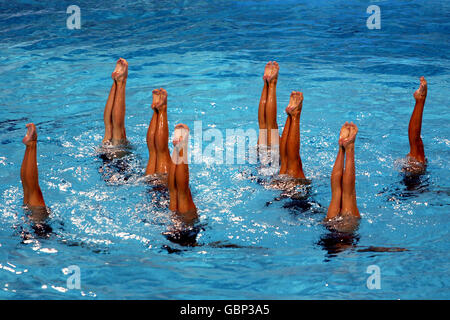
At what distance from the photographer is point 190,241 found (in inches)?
167

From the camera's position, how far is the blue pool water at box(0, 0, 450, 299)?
3730 millimetres

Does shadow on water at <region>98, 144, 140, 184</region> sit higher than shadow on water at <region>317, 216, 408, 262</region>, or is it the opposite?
shadow on water at <region>98, 144, 140, 184</region>

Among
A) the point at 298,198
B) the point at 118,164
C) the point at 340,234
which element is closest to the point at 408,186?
the point at 298,198

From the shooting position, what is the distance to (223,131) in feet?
22.7

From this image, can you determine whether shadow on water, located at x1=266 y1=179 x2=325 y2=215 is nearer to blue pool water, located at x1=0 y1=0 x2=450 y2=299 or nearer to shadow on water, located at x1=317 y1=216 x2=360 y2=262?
blue pool water, located at x1=0 y1=0 x2=450 y2=299

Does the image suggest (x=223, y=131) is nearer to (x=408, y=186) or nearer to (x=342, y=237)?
(x=408, y=186)

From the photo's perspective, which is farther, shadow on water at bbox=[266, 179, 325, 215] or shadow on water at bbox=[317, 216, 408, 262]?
shadow on water at bbox=[266, 179, 325, 215]

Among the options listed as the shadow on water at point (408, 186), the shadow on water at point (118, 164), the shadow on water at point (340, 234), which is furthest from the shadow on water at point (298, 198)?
the shadow on water at point (118, 164)

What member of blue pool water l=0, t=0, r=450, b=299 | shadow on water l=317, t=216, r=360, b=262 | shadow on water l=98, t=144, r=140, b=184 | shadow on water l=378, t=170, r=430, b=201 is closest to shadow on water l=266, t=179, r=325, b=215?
blue pool water l=0, t=0, r=450, b=299

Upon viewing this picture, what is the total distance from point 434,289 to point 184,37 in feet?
26.7

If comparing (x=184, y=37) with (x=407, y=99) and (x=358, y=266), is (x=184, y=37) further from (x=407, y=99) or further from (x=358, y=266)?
(x=358, y=266)

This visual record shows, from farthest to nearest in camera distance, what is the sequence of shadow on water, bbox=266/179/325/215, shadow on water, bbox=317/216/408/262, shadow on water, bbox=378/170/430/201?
1. shadow on water, bbox=378/170/430/201
2. shadow on water, bbox=266/179/325/215
3. shadow on water, bbox=317/216/408/262

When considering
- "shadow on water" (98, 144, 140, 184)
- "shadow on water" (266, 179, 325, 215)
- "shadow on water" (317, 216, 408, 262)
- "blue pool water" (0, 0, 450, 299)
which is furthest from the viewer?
"shadow on water" (98, 144, 140, 184)

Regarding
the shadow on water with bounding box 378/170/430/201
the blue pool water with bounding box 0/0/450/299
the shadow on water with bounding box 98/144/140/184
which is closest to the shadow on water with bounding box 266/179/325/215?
the blue pool water with bounding box 0/0/450/299
